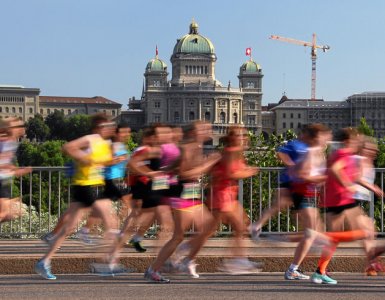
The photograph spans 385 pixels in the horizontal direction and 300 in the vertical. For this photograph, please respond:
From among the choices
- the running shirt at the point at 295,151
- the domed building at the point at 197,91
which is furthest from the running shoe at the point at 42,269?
the domed building at the point at 197,91

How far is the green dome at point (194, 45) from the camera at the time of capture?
18088 centimetres

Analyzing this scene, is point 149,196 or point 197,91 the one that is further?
point 197,91

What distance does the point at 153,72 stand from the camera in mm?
185125

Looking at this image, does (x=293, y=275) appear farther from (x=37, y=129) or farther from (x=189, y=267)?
(x=37, y=129)

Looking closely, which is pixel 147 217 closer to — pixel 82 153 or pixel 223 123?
pixel 82 153

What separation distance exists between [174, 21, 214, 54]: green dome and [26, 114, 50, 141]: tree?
30.8 m

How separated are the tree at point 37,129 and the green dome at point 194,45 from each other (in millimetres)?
30792

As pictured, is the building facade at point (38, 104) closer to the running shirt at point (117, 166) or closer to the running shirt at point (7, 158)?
the running shirt at point (117, 166)

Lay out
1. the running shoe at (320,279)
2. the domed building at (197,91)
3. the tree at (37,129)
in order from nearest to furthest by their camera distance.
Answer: the running shoe at (320,279)
the tree at (37,129)
the domed building at (197,91)

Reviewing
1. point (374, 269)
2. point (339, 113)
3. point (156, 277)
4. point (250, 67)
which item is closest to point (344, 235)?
point (374, 269)

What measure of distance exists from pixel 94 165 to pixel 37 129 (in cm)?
15430

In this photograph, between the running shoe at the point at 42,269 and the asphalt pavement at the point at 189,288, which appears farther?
the running shoe at the point at 42,269

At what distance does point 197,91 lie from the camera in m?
172

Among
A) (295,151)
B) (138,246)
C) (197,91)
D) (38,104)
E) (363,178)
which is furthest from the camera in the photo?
(38,104)
